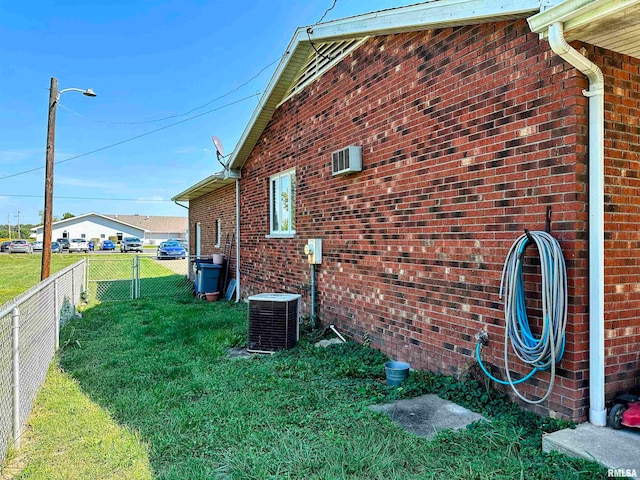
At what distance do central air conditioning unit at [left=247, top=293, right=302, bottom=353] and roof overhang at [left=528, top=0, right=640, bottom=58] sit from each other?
15.0ft

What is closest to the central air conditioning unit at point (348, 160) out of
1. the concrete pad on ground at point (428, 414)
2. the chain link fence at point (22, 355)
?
the concrete pad on ground at point (428, 414)

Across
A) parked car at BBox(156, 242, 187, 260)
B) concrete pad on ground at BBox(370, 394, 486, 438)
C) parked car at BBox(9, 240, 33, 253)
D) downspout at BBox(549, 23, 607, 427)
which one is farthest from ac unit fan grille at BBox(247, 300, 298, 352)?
parked car at BBox(9, 240, 33, 253)

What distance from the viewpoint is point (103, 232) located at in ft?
210

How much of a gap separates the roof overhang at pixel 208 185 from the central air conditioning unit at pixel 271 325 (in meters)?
5.55

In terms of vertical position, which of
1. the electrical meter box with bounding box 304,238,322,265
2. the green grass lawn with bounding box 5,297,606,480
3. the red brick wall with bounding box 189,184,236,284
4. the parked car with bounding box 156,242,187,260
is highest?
the red brick wall with bounding box 189,184,236,284

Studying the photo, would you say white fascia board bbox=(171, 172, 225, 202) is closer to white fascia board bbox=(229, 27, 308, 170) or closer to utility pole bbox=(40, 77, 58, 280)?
white fascia board bbox=(229, 27, 308, 170)

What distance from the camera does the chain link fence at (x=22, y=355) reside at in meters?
→ 3.22

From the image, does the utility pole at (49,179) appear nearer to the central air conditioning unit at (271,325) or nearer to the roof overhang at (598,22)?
the central air conditioning unit at (271,325)

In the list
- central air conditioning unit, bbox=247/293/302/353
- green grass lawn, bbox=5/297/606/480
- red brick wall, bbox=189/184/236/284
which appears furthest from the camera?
red brick wall, bbox=189/184/236/284

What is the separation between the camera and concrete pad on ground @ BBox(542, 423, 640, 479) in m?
2.48

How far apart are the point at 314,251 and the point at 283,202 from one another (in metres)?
2.21

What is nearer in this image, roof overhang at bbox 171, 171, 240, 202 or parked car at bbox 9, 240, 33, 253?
roof overhang at bbox 171, 171, 240, 202

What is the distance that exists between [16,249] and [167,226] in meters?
39.9

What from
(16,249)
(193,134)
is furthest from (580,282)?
(16,249)
